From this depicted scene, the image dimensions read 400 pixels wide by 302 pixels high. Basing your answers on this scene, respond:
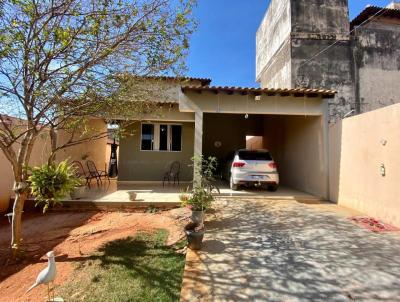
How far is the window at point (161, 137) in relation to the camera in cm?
1205

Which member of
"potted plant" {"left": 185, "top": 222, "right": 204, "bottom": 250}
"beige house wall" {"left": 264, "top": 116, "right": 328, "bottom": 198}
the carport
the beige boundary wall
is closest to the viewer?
"potted plant" {"left": 185, "top": 222, "right": 204, "bottom": 250}

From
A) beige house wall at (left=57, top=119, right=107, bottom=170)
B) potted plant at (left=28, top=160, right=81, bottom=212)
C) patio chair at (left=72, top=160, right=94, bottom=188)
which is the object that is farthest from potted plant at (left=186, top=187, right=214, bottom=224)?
→ patio chair at (left=72, top=160, right=94, bottom=188)

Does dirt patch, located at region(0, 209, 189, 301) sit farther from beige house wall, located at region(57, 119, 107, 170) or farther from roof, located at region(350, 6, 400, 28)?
roof, located at region(350, 6, 400, 28)

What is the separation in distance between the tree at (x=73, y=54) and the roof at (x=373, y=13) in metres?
12.1

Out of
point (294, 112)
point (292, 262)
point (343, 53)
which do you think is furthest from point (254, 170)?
point (343, 53)

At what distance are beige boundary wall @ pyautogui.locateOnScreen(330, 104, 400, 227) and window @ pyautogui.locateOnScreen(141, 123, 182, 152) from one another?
6330 mm

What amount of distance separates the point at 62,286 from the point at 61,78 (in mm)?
3316

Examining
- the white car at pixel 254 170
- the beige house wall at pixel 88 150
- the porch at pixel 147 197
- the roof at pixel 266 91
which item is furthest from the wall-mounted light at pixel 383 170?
the beige house wall at pixel 88 150

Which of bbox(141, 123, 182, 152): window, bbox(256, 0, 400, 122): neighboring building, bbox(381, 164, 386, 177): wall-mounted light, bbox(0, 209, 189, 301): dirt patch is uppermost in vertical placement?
bbox(256, 0, 400, 122): neighboring building

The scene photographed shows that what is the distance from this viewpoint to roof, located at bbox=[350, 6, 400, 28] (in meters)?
12.8

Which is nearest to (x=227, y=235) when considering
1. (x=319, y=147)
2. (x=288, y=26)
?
(x=319, y=147)

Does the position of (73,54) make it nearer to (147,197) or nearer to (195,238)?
(195,238)

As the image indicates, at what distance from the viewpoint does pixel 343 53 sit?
13.0 meters

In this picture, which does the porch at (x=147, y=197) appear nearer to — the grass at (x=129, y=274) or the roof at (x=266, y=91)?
the grass at (x=129, y=274)
